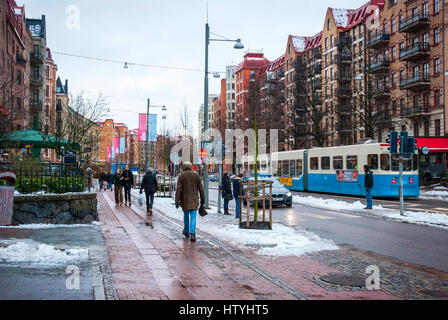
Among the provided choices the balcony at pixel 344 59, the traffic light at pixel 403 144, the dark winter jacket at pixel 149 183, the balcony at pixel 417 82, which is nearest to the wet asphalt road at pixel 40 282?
the dark winter jacket at pixel 149 183

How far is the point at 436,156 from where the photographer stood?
41219mm

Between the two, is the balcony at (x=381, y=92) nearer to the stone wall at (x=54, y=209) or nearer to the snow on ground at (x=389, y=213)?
the snow on ground at (x=389, y=213)

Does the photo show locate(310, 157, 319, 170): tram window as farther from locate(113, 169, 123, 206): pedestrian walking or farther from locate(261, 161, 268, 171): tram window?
locate(113, 169, 123, 206): pedestrian walking

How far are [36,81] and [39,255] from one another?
60.3m

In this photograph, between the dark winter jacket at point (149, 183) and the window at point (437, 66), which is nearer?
the dark winter jacket at point (149, 183)

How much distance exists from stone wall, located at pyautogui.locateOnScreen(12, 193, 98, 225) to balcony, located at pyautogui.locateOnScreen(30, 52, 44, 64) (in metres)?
55.2

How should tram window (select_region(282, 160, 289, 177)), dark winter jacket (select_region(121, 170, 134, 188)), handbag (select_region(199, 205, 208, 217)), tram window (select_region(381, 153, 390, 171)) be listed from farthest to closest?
1. tram window (select_region(282, 160, 289, 177))
2. tram window (select_region(381, 153, 390, 171))
3. dark winter jacket (select_region(121, 170, 134, 188))
4. handbag (select_region(199, 205, 208, 217))

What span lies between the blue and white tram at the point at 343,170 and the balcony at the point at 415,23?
1931 centimetres

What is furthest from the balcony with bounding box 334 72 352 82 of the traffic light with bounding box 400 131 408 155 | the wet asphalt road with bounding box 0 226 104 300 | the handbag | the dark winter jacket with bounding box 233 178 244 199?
the wet asphalt road with bounding box 0 226 104 300

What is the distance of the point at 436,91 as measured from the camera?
43.8 meters

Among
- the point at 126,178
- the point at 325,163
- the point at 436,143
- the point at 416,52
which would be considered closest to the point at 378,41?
the point at 416,52

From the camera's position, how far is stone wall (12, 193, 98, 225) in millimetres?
11711

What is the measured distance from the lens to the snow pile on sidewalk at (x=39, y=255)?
7.30m

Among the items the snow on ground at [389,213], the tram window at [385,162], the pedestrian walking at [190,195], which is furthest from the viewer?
the tram window at [385,162]
